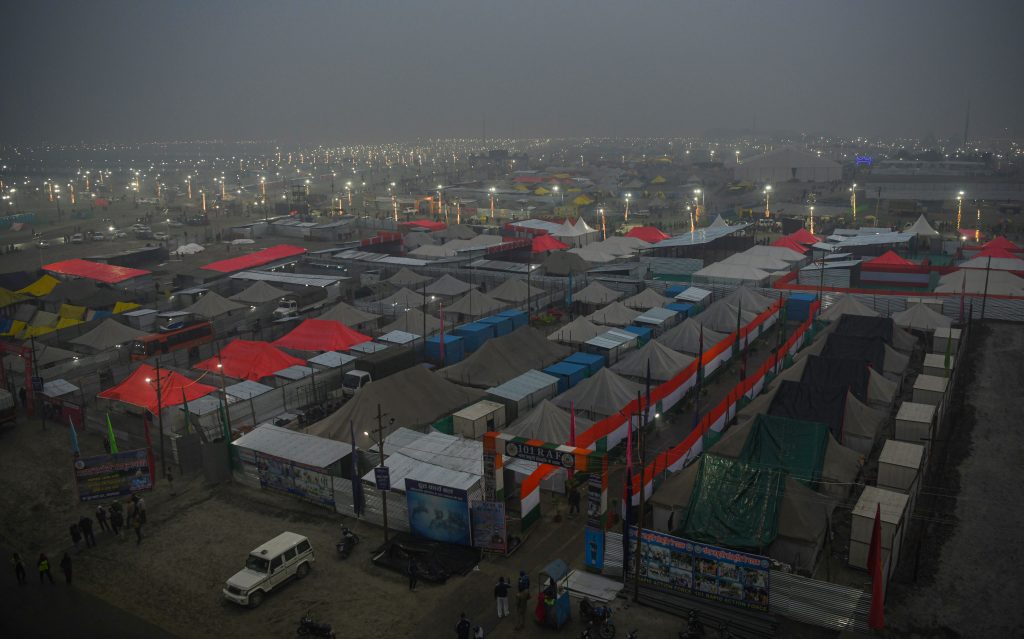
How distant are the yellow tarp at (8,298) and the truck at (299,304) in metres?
14.1

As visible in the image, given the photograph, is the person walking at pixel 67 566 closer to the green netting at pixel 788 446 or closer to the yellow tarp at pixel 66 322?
the green netting at pixel 788 446

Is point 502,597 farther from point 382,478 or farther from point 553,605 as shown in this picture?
point 382,478

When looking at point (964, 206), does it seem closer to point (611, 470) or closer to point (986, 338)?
point (986, 338)

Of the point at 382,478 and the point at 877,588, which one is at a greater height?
the point at 382,478

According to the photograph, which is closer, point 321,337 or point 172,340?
point 321,337

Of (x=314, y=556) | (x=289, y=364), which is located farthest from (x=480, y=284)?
(x=314, y=556)

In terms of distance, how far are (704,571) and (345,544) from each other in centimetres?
785

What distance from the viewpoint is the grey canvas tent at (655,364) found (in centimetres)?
2534

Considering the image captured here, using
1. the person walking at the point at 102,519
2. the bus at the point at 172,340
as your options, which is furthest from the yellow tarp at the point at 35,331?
the person walking at the point at 102,519

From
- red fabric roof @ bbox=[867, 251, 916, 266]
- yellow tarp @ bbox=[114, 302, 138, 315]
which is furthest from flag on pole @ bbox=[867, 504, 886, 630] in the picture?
yellow tarp @ bbox=[114, 302, 138, 315]

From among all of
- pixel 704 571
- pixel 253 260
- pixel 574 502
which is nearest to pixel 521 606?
pixel 704 571

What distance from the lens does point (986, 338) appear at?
1206 inches

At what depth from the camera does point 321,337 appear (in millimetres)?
30125

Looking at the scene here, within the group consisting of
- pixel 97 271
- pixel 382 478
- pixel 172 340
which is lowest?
pixel 172 340
